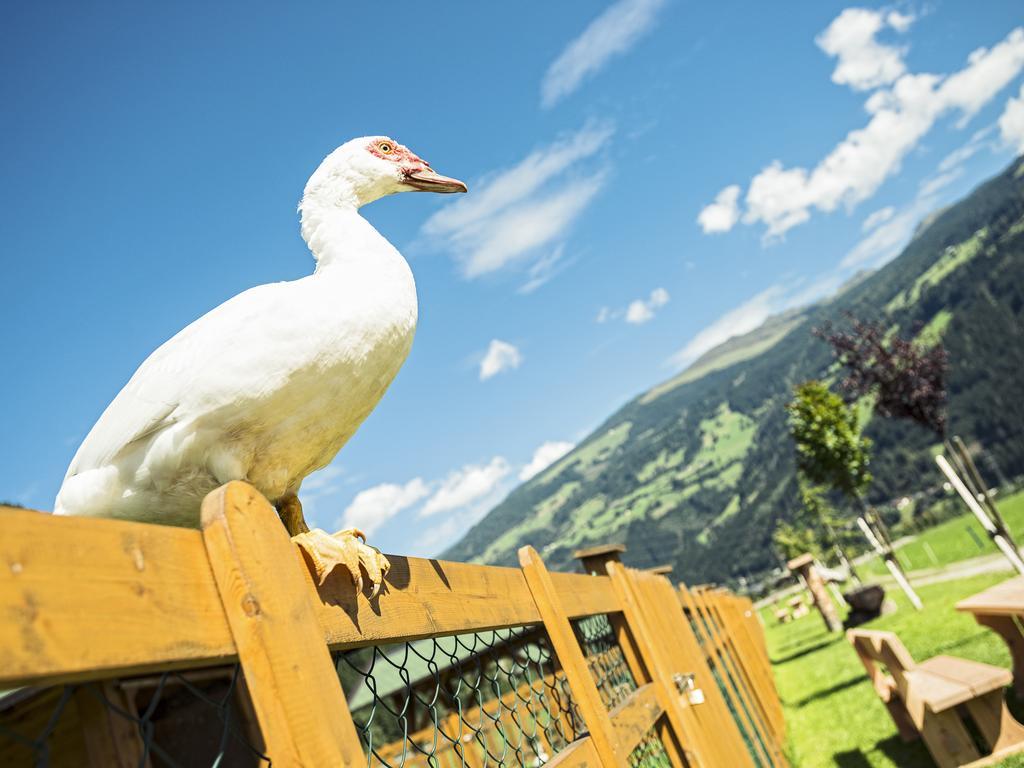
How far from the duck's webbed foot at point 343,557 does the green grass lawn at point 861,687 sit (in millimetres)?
5439

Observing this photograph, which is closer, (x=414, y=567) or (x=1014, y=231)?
(x=414, y=567)

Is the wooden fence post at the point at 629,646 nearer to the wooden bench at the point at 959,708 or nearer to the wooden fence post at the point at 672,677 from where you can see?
the wooden fence post at the point at 672,677

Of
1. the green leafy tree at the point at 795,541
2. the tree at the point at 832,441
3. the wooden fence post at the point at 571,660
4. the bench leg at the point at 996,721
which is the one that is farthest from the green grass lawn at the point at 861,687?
the green leafy tree at the point at 795,541

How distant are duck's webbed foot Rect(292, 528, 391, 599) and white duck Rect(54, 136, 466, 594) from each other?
0.17 m

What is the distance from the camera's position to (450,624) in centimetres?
155

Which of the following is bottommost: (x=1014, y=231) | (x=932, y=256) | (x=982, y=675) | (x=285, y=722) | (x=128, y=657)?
(x=982, y=675)

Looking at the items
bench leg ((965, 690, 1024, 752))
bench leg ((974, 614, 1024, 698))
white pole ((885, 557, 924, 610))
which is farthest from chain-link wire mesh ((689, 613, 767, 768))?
white pole ((885, 557, 924, 610))

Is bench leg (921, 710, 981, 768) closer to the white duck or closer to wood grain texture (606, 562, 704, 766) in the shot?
wood grain texture (606, 562, 704, 766)

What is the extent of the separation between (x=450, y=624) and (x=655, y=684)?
6.77ft

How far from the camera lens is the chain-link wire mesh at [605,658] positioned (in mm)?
3105

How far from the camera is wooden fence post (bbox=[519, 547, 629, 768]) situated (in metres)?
2.19

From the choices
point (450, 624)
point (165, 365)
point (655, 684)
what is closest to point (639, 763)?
point (655, 684)

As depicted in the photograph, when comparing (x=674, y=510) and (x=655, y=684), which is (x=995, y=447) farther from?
(x=674, y=510)

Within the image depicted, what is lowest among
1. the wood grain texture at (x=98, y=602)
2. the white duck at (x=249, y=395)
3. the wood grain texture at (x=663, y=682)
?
the wood grain texture at (x=663, y=682)
